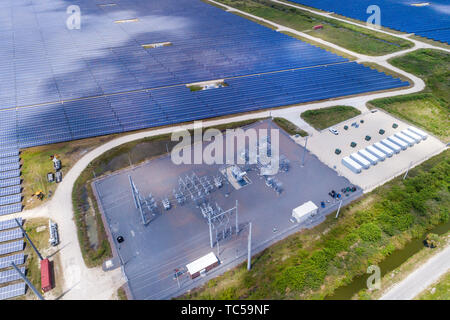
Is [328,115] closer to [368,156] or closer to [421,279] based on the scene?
[368,156]

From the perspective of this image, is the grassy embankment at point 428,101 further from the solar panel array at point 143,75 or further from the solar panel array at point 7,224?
the solar panel array at point 7,224

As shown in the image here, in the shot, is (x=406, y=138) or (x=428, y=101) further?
(x=428, y=101)

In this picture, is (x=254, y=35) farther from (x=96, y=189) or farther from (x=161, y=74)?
(x=96, y=189)

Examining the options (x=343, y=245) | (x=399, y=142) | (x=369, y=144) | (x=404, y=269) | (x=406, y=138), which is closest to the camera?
(x=404, y=269)

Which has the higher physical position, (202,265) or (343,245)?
(343,245)

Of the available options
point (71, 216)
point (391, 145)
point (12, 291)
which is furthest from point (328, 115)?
point (12, 291)

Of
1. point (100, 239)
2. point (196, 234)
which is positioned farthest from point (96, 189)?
point (196, 234)

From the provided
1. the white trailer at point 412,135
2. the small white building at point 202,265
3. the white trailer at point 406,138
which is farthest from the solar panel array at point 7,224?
the white trailer at point 412,135
